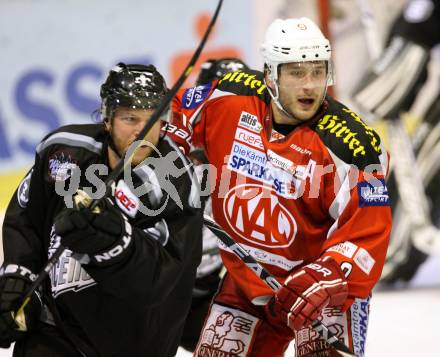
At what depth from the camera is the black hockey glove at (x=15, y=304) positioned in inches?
112

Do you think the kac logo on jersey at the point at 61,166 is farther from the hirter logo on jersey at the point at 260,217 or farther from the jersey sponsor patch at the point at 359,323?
the jersey sponsor patch at the point at 359,323

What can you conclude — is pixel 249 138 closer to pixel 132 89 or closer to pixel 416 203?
pixel 132 89

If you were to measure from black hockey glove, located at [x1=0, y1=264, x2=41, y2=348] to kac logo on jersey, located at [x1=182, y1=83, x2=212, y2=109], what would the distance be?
0.89m

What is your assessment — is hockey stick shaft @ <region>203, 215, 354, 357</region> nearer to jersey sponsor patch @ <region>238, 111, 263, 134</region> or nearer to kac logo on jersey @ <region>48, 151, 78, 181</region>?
jersey sponsor patch @ <region>238, 111, 263, 134</region>

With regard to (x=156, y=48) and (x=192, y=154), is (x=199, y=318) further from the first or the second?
(x=156, y=48)

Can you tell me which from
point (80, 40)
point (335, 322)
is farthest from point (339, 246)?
point (80, 40)

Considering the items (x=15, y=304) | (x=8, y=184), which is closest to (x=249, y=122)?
(x=15, y=304)

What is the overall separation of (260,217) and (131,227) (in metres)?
0.75

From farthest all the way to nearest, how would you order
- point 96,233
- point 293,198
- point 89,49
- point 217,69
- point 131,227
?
point 89,49 < point 217,69 < point 293,198 < point 131,227 < point 96,233

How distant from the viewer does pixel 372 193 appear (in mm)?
3174

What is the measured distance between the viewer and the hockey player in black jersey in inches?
110

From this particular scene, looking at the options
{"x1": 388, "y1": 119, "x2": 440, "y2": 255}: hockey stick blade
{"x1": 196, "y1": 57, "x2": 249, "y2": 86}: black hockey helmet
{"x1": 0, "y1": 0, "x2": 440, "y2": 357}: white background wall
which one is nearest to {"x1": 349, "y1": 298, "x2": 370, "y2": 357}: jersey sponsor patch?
{"x1": 196, "y1": 57, "x2": 249, "y2": 86}: black hockey helmet

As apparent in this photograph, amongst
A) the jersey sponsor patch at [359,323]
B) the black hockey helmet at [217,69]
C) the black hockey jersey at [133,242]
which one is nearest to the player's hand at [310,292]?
the jersey sponsor patch at [359,323]

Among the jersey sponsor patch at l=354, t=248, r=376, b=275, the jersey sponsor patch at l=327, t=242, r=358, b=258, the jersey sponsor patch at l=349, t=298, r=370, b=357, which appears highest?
the jersey sponsor patch at l=327, t=242, r=358, b=258
